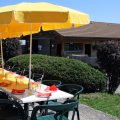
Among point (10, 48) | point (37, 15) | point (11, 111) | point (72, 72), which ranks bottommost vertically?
point (10, 48)

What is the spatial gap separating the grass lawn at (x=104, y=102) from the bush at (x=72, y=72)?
410 millimetres

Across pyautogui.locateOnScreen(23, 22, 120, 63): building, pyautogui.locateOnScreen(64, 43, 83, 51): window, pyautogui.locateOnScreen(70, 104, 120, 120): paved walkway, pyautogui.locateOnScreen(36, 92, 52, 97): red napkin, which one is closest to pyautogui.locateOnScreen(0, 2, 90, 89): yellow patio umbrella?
pyautogui.locateOnScreen(36, 92, 52, 97): red napkin

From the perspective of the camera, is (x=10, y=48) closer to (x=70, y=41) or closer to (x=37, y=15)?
(x=70, y=41)

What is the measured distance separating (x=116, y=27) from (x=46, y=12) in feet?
121

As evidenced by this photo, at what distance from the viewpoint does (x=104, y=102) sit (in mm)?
10938

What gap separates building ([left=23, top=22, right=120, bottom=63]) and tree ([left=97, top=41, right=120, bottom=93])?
19473 millimetres

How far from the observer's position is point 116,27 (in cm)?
4219

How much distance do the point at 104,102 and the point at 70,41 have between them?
24555 mm

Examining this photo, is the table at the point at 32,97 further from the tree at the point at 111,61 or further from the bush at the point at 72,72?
the tree at the point at 111,61

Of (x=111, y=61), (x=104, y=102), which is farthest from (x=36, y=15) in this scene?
(x=111, y=61)

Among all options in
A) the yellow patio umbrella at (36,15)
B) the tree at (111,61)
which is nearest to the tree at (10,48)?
the tree at (111,61)

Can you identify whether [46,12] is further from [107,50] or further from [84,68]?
[107,50]

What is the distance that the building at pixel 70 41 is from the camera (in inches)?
1366

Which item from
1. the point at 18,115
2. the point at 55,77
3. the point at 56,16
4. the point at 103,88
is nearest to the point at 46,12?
the point at 56,16
